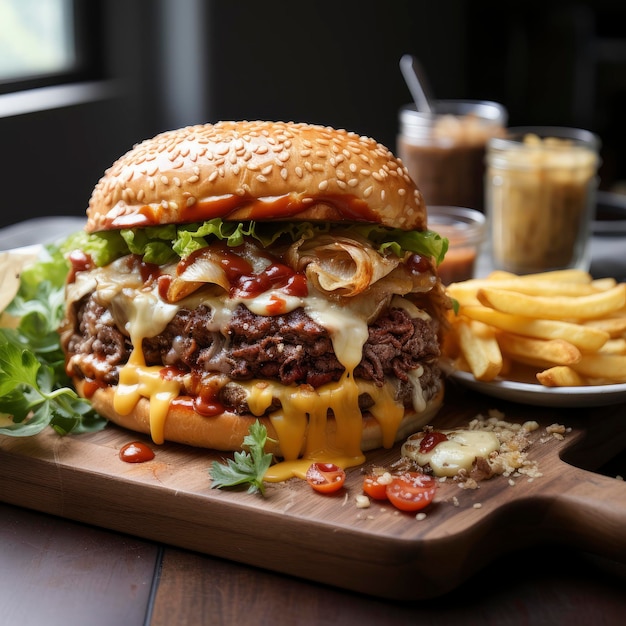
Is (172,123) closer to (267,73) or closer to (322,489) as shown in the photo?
(267,73)

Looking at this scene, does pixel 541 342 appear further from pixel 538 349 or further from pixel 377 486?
pixel 377 486

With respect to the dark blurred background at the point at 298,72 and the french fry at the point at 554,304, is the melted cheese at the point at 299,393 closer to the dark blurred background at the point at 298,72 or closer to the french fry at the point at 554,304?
the french fry at the point at 554,304

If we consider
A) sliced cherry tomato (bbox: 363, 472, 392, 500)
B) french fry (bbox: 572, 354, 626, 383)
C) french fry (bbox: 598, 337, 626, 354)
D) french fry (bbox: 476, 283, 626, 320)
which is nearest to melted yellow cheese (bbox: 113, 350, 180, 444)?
sliced cherry tomato (bbox: 363, 472, 392, 500)

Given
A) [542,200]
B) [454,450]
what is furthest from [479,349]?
[542,200]

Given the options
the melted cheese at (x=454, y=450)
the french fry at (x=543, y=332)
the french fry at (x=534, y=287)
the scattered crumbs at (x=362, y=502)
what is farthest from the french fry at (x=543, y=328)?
the scattered crumbs at (x=362, y=502)

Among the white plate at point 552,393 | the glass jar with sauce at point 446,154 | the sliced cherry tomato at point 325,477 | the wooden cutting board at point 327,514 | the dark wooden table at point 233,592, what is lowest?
the dark wooden table at point 233,592

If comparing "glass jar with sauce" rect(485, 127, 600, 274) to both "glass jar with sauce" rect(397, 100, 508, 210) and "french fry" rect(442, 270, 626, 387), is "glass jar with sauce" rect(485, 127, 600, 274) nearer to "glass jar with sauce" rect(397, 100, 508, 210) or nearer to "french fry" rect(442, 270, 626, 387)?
"glass jar with sauce" rect(397, 100, 508, 210)
